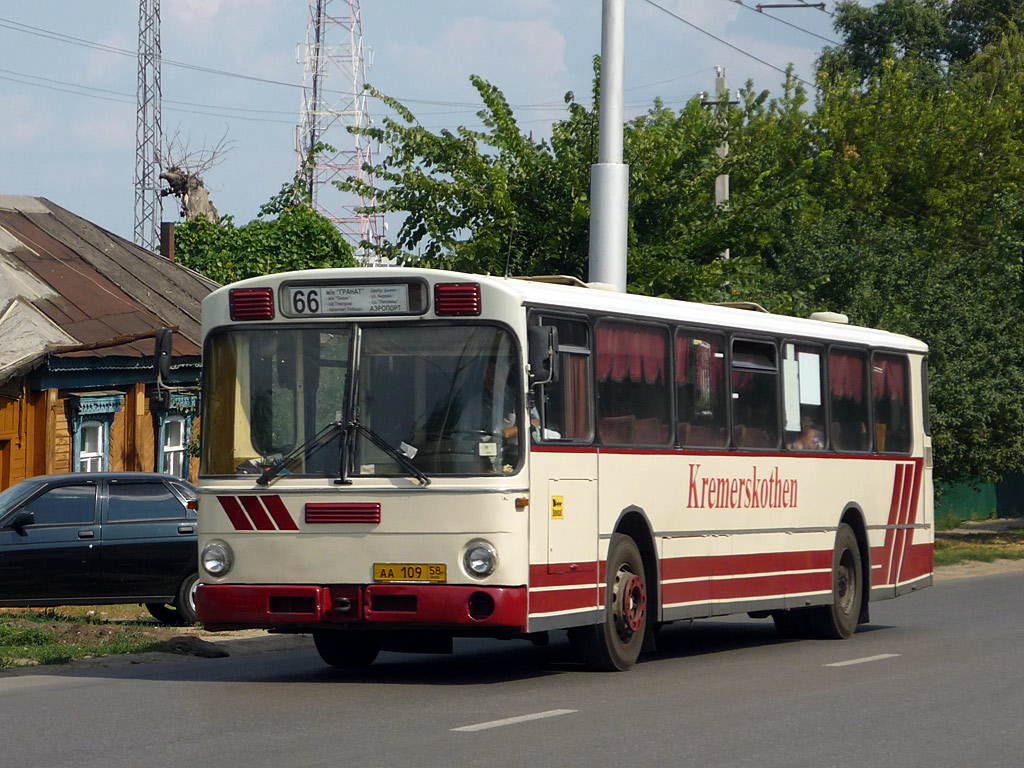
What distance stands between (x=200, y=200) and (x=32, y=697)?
3446cm

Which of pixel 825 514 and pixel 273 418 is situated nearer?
pixel 273 418

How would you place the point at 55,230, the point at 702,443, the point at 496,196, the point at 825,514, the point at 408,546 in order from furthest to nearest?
1. the point at 55,230
2. the point at 496,196
3. the point at 825,514
4. the point at 702,443
5. the point at 408,546

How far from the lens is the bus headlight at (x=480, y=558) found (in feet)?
38.4

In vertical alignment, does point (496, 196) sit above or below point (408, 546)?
above

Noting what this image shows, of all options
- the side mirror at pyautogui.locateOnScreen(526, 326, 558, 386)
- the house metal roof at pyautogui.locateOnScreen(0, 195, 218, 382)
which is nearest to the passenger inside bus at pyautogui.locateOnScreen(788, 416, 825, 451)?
the side mirror at pyautogui.locateOnScreen(526, 326, 558, 386)

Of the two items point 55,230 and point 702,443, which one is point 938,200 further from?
point 702,443

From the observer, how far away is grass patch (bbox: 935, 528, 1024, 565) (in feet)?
102

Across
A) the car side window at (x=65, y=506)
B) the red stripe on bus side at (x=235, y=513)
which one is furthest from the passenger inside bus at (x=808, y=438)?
the car side window at (x=65, y=506)

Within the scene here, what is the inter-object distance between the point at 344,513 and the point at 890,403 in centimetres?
775

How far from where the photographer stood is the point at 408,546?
11844 mm

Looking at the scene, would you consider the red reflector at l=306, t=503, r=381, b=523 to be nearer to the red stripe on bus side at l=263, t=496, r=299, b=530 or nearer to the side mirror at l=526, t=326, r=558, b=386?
the red stripe on bus side at l=263, t=496, r=299, b=530

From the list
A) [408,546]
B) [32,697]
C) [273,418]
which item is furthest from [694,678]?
[32,697]

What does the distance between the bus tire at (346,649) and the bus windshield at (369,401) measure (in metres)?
1.77

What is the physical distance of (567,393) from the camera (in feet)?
41.2
